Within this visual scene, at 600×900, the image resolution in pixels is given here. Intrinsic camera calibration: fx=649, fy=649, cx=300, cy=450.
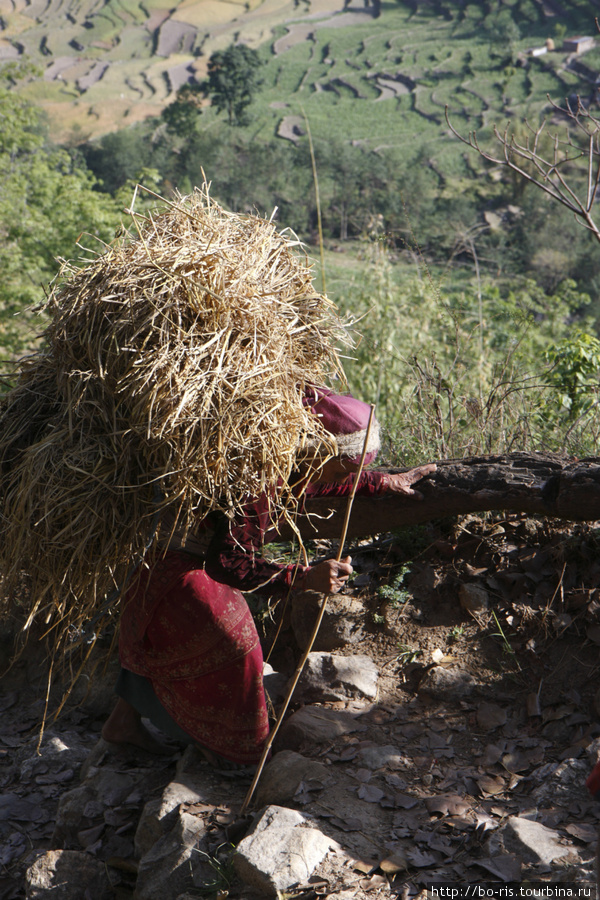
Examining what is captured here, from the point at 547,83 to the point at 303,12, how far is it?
91.2ft

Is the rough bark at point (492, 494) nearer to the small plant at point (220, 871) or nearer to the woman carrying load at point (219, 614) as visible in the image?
the woman carrying load at point (219, 614)

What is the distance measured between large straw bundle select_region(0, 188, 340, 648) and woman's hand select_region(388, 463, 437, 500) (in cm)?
65

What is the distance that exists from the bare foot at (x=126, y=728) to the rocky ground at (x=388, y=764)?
79 mm

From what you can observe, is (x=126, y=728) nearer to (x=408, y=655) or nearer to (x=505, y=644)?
(x=408, y=655)

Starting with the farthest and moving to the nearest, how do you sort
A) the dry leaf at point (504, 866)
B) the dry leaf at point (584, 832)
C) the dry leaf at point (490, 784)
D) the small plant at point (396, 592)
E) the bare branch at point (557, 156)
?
the bare branch at point (557, 156)
the small plant at point (396, 592)
the dry leaf at point (490, 784)
the dry leaf at point (584, 832)
the dry leaf at point (504, 866)

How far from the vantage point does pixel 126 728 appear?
2.80 meters

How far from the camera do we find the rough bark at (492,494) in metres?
2.60

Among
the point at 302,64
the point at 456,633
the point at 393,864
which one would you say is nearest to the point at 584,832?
the point at 393,864

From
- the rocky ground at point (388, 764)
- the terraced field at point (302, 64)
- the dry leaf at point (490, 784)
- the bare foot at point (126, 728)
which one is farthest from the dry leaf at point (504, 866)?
the terraced field at point (302, 64)

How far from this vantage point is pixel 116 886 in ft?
7.86

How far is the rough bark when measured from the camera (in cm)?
260

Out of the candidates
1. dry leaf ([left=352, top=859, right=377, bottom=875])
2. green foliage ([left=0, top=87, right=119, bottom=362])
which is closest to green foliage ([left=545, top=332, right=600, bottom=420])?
dry leaf ([left=352, top=859, right=377, bottom=875])

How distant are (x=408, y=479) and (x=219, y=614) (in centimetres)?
99

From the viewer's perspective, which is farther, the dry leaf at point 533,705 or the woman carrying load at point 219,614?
the dry leaf at point 533,705
